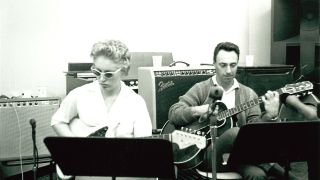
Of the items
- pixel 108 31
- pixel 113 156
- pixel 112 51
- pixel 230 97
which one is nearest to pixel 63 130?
pixel 112 51

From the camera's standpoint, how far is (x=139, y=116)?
2.65 metres

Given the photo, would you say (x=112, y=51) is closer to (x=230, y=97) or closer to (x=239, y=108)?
(x=239, y=108)

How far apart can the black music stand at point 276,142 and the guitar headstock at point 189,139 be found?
0.17 meters

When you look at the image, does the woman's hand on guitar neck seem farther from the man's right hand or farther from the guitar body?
the man's right hand

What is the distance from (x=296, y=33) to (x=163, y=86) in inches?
87.1

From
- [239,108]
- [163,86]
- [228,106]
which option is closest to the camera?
[239,108]

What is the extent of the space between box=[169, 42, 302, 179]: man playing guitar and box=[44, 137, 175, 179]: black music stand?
3.41ft

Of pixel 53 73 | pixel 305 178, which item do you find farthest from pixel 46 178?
pixel 305 178

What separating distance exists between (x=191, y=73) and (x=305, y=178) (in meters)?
1.46

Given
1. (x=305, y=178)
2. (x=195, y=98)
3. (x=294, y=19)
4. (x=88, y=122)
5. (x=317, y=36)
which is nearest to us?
(x=88, y=122)

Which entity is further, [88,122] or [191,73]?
[191,73]

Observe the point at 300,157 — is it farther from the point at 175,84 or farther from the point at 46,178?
the point at 46,178

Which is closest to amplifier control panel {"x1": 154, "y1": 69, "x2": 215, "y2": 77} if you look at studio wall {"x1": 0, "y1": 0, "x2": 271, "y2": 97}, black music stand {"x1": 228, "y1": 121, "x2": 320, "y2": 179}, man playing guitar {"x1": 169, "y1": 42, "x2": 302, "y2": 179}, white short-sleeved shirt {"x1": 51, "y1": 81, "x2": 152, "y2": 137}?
man playing guitar {"x1": 169, "y1": 42, "x2": 302, "y2": 179}

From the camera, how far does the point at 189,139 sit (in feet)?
7.75
